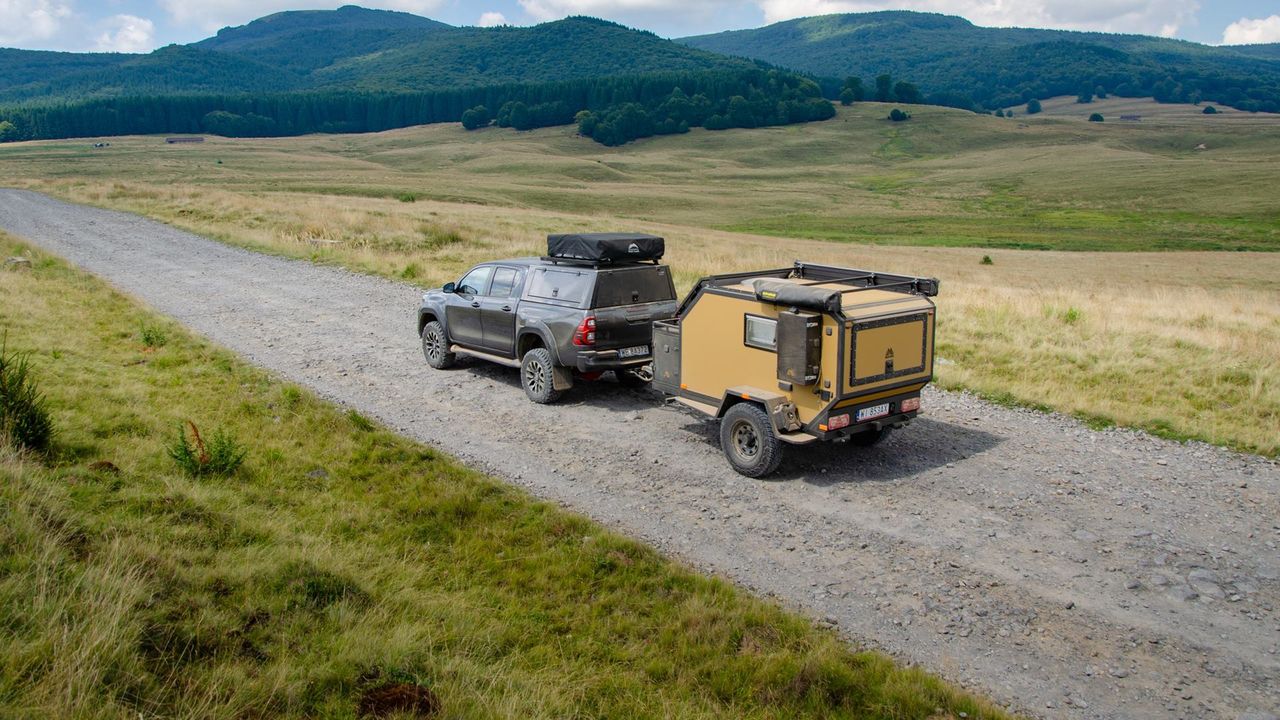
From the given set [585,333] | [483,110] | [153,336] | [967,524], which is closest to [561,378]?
[585,333]

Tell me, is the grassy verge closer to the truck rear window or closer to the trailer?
the trailer

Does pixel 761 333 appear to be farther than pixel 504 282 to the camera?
No

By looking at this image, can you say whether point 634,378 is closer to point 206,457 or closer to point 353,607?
point 206,457

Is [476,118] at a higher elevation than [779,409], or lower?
higher

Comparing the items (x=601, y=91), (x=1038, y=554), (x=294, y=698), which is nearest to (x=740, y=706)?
(x=294, y=698)

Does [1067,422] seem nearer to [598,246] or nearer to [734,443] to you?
[734,443]

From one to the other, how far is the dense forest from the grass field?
746 cm

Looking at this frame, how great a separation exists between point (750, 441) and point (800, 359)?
1298 millimetres

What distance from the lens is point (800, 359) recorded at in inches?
359

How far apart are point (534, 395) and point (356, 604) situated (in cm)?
684

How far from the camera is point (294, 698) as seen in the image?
461cm

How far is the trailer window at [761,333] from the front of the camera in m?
9.50

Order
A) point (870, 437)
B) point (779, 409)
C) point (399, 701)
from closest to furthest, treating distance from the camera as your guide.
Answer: point (399, 701), point (779, 409), point (870, 437)

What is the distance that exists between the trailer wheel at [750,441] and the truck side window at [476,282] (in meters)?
5.39
